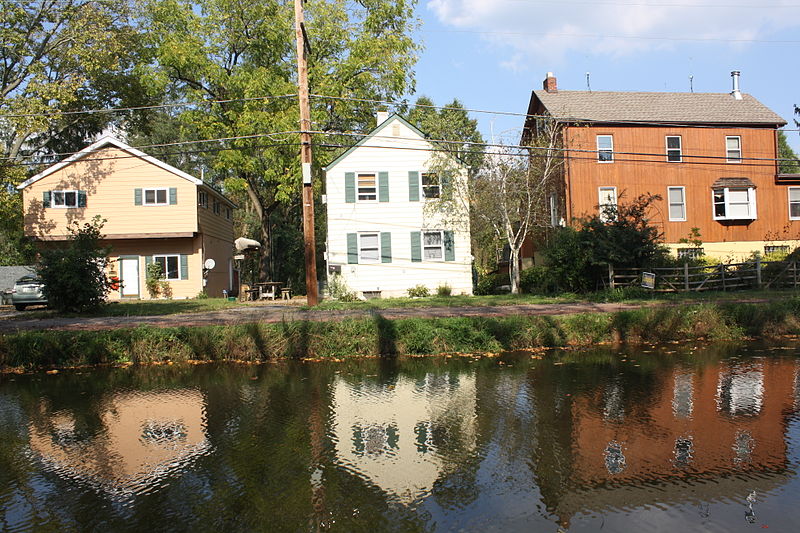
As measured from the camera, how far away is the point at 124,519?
5129 millimetres

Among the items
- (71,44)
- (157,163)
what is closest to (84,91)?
(71,44)

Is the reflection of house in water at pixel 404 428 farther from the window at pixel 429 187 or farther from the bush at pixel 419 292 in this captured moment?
the window at pixel 429 187

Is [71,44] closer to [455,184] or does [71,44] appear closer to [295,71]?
[295,71]

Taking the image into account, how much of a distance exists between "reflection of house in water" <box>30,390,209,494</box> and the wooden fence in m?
17.1

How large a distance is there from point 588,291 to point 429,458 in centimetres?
1810

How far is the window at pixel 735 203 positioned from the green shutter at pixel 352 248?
1802 cm

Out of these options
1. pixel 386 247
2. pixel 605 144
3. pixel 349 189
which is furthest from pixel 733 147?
pixel 349 189

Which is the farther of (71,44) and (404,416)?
(71,44)

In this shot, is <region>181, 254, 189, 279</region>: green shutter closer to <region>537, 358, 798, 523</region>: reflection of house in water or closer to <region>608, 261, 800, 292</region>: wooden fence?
<region>608, 261, 800, 292</region>: wooden fence

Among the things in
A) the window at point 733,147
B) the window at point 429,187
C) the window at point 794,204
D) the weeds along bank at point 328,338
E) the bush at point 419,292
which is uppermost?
the window at point 733,147

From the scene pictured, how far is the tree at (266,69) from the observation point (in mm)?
28547

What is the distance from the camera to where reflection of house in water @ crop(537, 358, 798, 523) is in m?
5.47

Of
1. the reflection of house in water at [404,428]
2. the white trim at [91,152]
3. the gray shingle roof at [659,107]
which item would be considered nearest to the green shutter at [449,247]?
the gray shingle roof at [659,107]

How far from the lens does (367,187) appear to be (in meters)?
27.3
